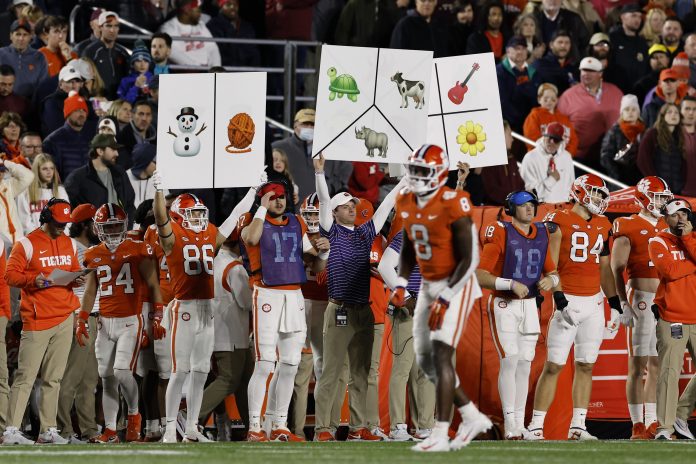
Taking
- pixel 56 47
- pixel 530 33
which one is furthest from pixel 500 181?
pixel 56 47

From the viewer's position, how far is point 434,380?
982 cm

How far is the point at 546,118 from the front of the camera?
16.5 meters

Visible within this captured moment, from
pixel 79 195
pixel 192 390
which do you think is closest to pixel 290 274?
pixel 192 390

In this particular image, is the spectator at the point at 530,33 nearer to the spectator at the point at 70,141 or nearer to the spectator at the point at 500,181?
the spectator at the point at 500,181

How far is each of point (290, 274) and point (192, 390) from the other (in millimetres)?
1271

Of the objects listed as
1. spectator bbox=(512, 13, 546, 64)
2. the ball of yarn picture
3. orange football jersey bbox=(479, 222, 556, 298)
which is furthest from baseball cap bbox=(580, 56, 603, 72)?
the ball of yarn picture

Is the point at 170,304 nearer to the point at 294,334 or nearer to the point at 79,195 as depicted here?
the point at 294,334

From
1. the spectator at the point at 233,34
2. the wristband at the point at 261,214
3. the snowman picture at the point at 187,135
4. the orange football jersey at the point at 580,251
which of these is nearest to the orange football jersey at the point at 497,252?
the orange football jersey at the point at 580,251

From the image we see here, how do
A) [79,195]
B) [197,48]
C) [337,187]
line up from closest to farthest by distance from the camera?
[79,195]
[337,187]
[197,48]

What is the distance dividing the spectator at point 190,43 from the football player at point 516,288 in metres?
5.88

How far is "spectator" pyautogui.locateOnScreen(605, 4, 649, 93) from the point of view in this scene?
60.6 ft

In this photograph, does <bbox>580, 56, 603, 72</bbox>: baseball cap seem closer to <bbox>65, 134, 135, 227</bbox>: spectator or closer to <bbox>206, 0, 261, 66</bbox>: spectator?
<bbox>206, 0, 261, 66</bbox>: spectator

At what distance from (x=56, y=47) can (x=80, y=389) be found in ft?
14.9

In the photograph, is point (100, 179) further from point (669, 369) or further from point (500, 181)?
point (669, 369)
